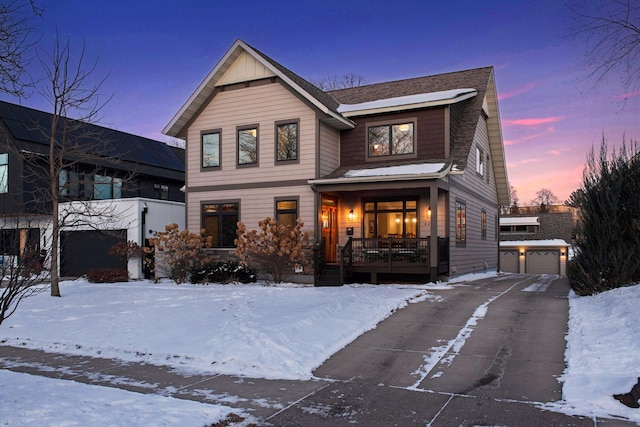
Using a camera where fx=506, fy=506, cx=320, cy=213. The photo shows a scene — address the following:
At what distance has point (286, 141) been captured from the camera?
17438 mm

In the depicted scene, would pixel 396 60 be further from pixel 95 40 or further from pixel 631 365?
pixel 631 365

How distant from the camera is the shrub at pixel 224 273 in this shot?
16688 mm

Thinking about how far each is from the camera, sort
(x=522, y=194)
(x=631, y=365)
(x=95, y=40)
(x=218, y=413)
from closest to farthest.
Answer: (x=218, y=413) < (x=631, y=365) < (x=95, y=40) < (x=522, y=194)

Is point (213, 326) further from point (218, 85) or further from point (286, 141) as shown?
point (218, 85)

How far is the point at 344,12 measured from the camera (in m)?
16.9

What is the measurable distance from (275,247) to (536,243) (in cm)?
A: 2628

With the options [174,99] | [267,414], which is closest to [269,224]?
[267,414]

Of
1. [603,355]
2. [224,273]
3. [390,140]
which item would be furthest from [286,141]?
[603,355]

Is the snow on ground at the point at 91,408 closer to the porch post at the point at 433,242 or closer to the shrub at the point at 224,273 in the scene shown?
the porch post at the point at 433,242

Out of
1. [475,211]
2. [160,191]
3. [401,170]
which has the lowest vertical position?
[475,211]

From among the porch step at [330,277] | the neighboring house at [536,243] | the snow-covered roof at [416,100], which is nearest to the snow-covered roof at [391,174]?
the snow-covered roof at [416,100]

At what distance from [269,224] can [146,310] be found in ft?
18.8

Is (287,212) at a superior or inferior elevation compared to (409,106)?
inferior

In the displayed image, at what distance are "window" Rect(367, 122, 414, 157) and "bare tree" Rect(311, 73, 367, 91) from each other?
69.8ft
